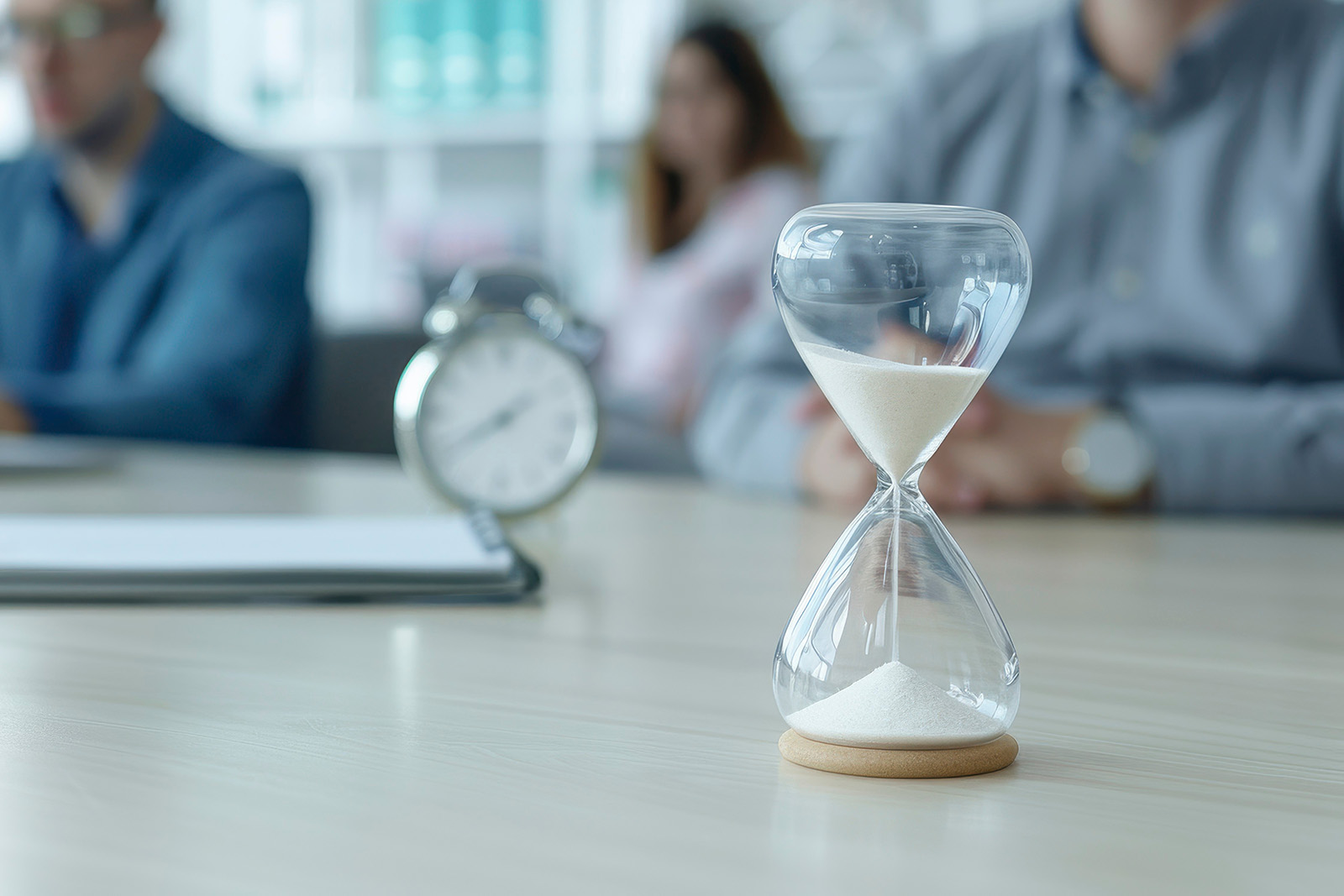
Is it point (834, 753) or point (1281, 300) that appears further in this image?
point (1281, 300)

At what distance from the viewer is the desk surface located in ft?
1.11

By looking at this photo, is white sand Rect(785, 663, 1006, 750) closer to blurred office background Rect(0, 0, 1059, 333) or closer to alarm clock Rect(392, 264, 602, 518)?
alarm clock Rect(392, 264, 602, 518)

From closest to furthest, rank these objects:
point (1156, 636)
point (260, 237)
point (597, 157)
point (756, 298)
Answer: point (1156, 636) → point (260, 237) → point (756, 298) → point (597, 157)

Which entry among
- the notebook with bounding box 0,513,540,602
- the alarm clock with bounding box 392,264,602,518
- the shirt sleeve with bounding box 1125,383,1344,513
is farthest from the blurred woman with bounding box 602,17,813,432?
the notebook with bounding box 0,513,540,602

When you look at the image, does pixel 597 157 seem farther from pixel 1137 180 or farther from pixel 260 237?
pixel 1137 180

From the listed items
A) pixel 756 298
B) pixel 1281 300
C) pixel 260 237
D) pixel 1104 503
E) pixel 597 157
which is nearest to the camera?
pixel 1104 503

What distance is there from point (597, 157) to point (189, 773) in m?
3.64

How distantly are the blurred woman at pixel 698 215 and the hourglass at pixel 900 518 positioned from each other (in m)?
2.64

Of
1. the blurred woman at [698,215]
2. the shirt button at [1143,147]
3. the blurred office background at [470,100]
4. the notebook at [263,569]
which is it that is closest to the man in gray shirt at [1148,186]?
the shirt button at [1143,147]

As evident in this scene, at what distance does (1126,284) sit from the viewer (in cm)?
160

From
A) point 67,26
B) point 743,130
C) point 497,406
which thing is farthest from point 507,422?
point 743,130

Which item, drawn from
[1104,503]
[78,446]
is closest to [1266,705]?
[1104,503]

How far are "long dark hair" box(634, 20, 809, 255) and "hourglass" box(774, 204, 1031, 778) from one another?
117 inches

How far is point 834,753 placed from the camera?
0.42 meters
